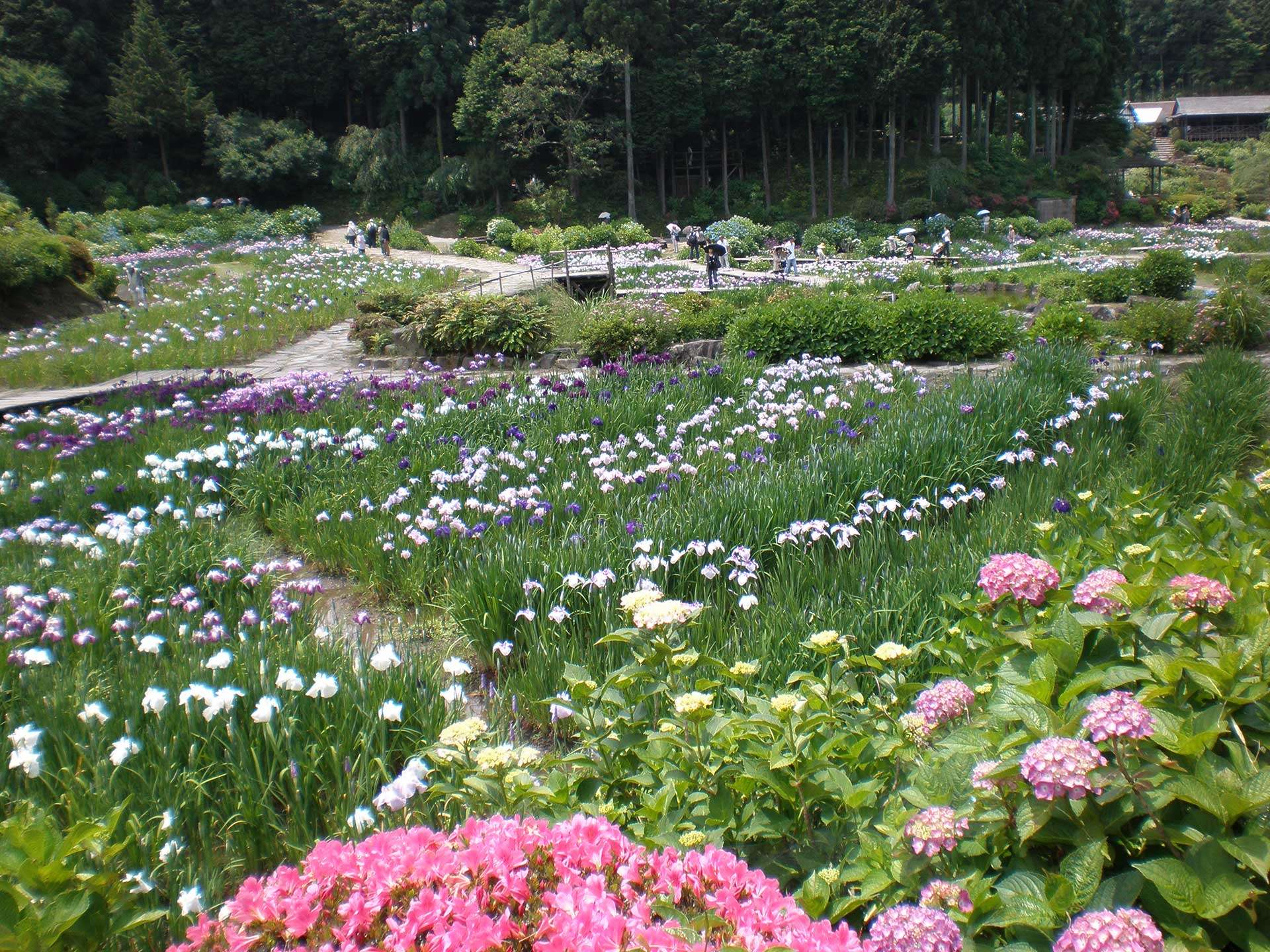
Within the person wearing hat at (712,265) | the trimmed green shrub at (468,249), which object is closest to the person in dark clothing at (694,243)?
the person wearing hat at (712,265)

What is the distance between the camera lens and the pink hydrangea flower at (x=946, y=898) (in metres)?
1.36

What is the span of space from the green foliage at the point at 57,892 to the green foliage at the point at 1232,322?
9563 millimetres

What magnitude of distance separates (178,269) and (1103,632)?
2149 centimetres

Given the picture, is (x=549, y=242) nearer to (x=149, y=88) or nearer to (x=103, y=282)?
(x=103, y=282)

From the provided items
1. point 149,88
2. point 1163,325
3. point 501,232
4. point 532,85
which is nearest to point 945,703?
point 1163,325

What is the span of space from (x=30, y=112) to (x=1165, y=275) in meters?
39.7

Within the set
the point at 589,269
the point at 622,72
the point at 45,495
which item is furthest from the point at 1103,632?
the point at 622,72

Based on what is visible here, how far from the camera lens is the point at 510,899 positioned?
4.45ft

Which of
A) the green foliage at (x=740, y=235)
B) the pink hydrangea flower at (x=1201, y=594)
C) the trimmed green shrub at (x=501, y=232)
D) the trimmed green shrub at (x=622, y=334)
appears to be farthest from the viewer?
the trimmed green shrub at (x=501, y=232)

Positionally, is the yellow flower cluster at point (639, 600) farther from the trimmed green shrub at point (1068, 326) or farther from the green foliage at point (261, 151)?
the green foliage at point (261, 151)

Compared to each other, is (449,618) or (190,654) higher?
(190,654)

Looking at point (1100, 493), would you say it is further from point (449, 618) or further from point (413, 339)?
point (413, 339)

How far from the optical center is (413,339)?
10.8 m

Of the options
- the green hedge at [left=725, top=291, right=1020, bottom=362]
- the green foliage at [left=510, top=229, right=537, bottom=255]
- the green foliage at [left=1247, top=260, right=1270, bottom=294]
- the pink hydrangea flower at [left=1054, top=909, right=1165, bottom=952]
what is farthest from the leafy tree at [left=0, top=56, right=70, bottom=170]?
the pink hydrangea flower at [left=1054, top=909, right=1165, bottom=952]
